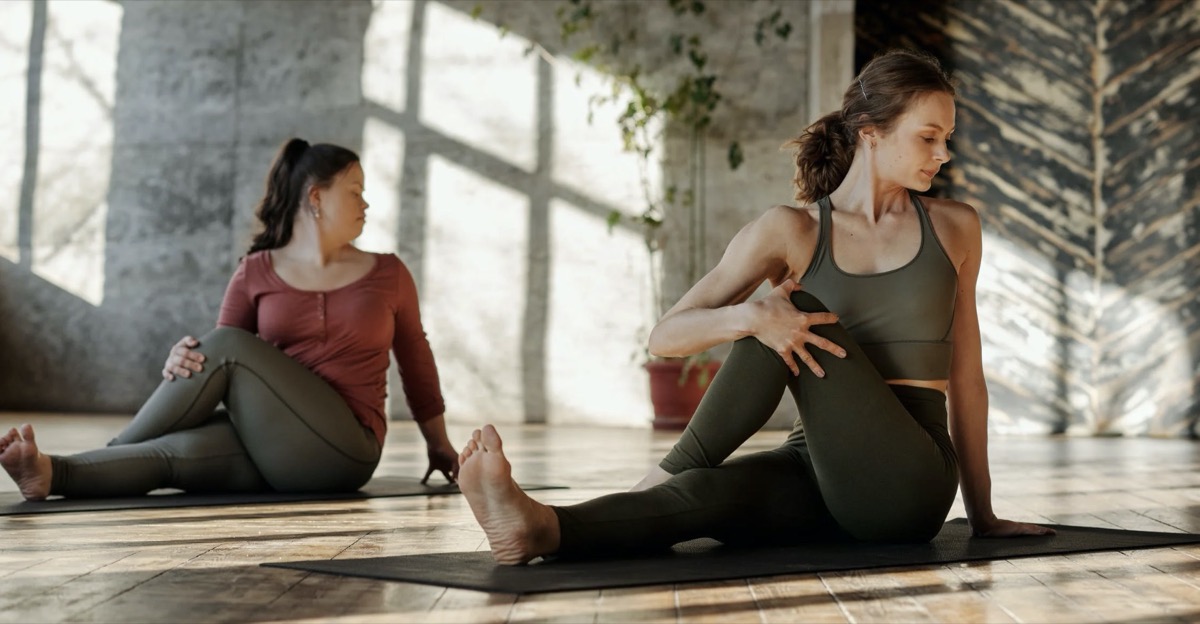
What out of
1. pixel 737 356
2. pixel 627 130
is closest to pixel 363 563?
pixel 737 356

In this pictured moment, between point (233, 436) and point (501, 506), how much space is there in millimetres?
1582

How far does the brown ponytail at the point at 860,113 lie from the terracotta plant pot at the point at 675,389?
457cm

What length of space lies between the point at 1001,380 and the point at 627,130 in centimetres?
246

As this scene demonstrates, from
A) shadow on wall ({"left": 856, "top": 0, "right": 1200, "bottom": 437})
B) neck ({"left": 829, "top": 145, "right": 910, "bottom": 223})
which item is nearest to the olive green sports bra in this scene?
neck ({"left": 829, "top": 145, "right": 910, "bottom": 223})

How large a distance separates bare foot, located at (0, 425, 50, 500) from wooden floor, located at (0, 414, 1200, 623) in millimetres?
250

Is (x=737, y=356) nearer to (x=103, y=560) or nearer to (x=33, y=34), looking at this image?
(x=103, y=560)

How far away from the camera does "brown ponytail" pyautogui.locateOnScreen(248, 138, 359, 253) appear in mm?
3508

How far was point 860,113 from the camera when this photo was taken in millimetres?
2441

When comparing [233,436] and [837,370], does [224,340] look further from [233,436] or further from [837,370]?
[837,370]

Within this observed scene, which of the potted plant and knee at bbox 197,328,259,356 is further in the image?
the potted plant

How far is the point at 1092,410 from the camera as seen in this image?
7391 mm

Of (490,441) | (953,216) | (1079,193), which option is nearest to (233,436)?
(490,441)

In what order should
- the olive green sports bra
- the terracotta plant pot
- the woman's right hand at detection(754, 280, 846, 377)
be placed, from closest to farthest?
the woman's right hand at detection(754, 280, 846, 377), the olive green sports bra, the terracotta plant pot

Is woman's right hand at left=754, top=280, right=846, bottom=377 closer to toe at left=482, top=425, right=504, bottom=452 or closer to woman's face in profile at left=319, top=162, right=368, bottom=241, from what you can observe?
toe at left=482, top=425, right=504, bottom=452
